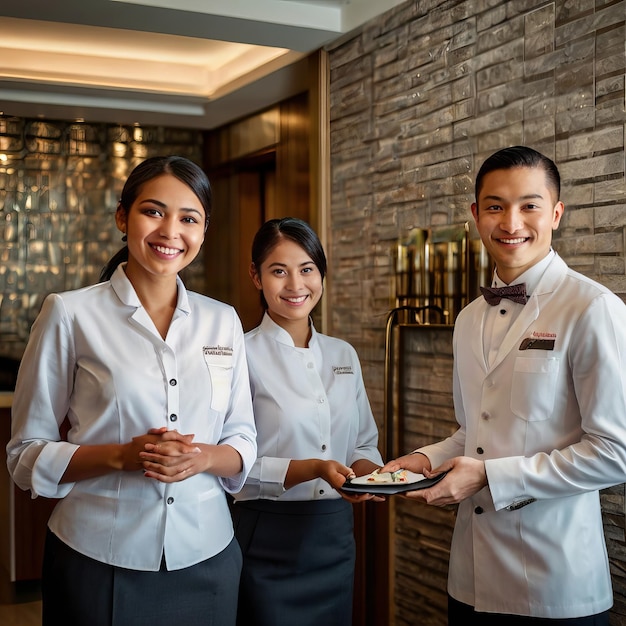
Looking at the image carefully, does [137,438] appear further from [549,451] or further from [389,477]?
[549,451]

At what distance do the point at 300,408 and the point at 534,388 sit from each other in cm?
74

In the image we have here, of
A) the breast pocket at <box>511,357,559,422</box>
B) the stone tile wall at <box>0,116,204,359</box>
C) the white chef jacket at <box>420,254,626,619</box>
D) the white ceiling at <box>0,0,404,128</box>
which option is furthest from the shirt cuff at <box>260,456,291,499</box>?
the stone tile wall at <box>0,116,204,359</box>

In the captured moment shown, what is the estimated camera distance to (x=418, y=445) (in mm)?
3594

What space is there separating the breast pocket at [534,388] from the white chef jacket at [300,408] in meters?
0.67

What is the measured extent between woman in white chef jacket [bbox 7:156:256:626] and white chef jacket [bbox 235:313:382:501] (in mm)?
426

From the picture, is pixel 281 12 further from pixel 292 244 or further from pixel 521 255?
pixel 521 255

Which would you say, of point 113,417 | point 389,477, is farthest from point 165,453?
point 389,477

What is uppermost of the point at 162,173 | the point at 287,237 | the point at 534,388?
the point at 162,173

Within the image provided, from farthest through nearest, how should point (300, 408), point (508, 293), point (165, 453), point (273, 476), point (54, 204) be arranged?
point (54, 204)
point (300, 408)
point (273, 476)
point (508, 293)
point (165, 453)

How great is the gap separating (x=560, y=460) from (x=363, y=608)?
2.30 meters

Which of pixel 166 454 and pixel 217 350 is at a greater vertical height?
pixel 217 350

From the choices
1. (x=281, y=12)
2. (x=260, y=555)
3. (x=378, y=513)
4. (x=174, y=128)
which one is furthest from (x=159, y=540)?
(x=174, y=128)

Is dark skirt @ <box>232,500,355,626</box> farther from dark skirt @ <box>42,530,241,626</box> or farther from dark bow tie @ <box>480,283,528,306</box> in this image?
dark bow tie @ <box>480,283,528,306</box>

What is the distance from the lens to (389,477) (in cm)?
212
